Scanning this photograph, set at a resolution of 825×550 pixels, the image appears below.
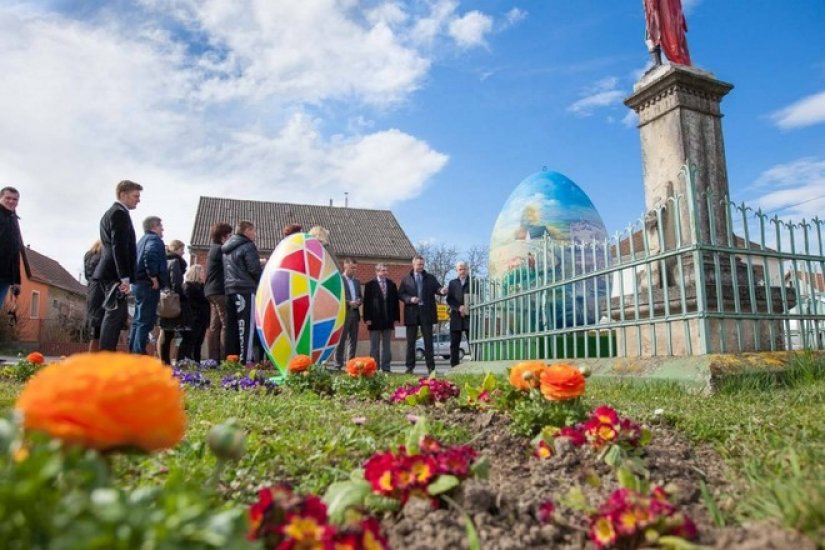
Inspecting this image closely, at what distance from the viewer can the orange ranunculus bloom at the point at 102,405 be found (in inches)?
34.3

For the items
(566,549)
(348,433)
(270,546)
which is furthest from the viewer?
(348,433)

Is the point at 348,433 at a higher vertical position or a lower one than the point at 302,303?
lower

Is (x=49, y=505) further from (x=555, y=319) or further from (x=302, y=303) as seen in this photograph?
(x=555, y=319)

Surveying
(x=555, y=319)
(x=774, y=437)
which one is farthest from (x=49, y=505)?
(x=555, y=319)

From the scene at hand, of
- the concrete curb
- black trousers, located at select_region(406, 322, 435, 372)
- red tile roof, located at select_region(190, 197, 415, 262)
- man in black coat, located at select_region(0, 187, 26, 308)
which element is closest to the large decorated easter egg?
the concrete curb

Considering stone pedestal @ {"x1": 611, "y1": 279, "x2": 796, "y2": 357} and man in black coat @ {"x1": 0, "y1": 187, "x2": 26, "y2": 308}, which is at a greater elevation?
man in black coat @ {"x1": 0, "y1": 187, "x2": 26, "y2": 308}

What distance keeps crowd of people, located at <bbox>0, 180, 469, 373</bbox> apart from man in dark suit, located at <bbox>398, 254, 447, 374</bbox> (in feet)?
0.06

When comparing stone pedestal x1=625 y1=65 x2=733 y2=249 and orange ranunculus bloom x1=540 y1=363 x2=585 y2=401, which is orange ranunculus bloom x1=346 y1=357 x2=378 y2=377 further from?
stone pedestal x1=625 y1=65 x2=733 y2=249

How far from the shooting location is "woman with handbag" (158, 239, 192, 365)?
26.9 ft

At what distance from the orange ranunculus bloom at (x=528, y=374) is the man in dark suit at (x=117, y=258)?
15.9ft

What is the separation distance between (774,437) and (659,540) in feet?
4.32

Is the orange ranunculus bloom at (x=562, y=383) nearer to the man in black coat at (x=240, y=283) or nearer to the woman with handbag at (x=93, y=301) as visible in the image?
the man in black coat at (x=240, y=283)

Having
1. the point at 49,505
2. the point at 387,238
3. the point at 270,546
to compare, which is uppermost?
the point at 387,238

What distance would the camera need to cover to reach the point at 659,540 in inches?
47.8
